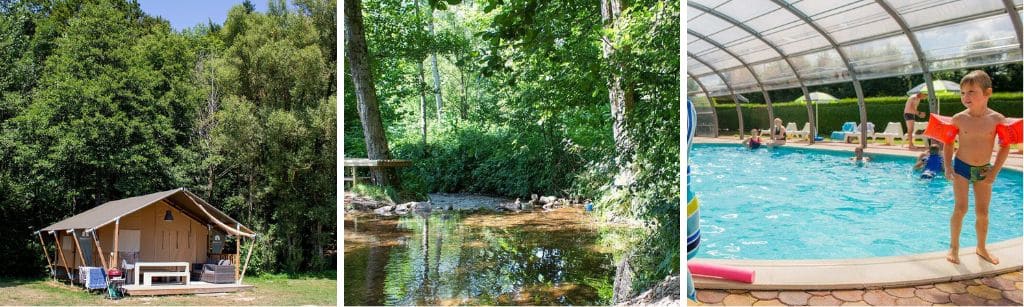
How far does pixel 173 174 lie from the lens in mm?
10641

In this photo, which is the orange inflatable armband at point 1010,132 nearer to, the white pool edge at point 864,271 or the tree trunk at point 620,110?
the white pool edge at point 864,271

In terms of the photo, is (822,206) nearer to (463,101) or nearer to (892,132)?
(892,132)

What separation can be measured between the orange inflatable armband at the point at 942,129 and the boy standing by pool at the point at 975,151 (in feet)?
0.08

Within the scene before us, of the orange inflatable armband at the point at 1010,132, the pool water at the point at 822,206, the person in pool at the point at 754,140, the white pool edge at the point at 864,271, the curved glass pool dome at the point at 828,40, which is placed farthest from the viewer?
the person in pool at the point at 754,140

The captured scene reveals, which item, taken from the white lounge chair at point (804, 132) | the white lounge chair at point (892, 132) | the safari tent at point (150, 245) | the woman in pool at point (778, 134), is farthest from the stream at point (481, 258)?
the safari tent at point (150, 245)

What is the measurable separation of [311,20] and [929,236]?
26.5 feet

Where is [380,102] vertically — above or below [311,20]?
below

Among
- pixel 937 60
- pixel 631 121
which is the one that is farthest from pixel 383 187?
pixel 937 60

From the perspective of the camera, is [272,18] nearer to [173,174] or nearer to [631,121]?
[173,174]

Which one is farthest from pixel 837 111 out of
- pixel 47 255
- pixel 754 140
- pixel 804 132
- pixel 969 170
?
pixel 47 255

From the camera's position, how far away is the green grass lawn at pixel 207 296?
26.6 ft

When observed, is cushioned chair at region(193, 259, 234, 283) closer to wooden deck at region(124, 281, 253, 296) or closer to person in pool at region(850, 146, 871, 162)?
wooden deck at region(124, 281, 253, 296)

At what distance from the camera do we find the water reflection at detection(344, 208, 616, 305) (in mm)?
3959

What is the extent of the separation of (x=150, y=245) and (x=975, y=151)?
32.6ft
